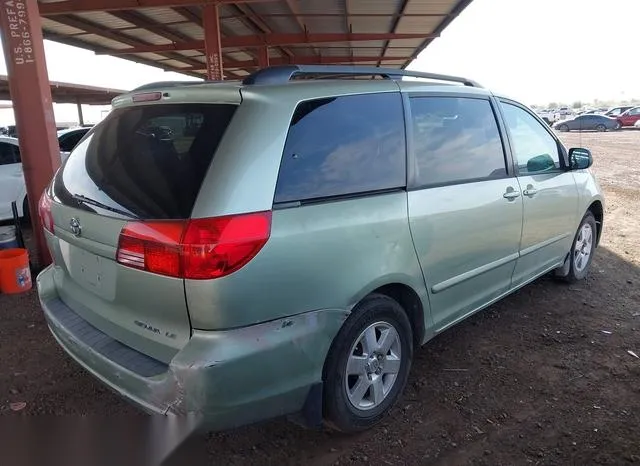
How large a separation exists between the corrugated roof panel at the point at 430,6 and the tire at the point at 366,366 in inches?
378

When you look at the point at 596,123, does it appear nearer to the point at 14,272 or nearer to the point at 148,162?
the point at 14,272

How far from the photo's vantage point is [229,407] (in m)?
2.01

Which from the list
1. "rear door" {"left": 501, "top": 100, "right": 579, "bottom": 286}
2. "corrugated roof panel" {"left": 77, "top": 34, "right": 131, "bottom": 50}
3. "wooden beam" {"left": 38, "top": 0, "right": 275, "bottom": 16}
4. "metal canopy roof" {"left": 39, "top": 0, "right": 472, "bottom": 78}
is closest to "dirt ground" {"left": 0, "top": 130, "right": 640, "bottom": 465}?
"rear door" {"left": 501, "top": 100, "right": 579, "bottom": 286}

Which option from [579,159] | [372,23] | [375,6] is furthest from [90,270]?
[372,23]

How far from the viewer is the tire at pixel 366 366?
2359 millimetres

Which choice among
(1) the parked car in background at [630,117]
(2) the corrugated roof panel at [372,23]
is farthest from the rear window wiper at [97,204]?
(1) the parked car in background at [630,117]

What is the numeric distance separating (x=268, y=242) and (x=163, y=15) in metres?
11.2

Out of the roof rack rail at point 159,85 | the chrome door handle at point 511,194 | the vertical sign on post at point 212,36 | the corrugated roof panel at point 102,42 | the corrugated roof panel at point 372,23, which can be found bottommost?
the chrome door handle at point 511,194

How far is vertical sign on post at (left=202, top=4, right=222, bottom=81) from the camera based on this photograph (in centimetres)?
996

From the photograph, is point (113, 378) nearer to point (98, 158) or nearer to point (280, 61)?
point (98, 158)

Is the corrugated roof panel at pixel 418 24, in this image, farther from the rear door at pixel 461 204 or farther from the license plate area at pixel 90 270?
the license plate area at pixel 90 270

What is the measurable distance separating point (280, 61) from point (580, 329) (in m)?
19.2

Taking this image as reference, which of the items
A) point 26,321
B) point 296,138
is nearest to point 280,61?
point 26,321

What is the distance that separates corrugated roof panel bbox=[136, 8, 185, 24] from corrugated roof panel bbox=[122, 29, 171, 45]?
1.06m
